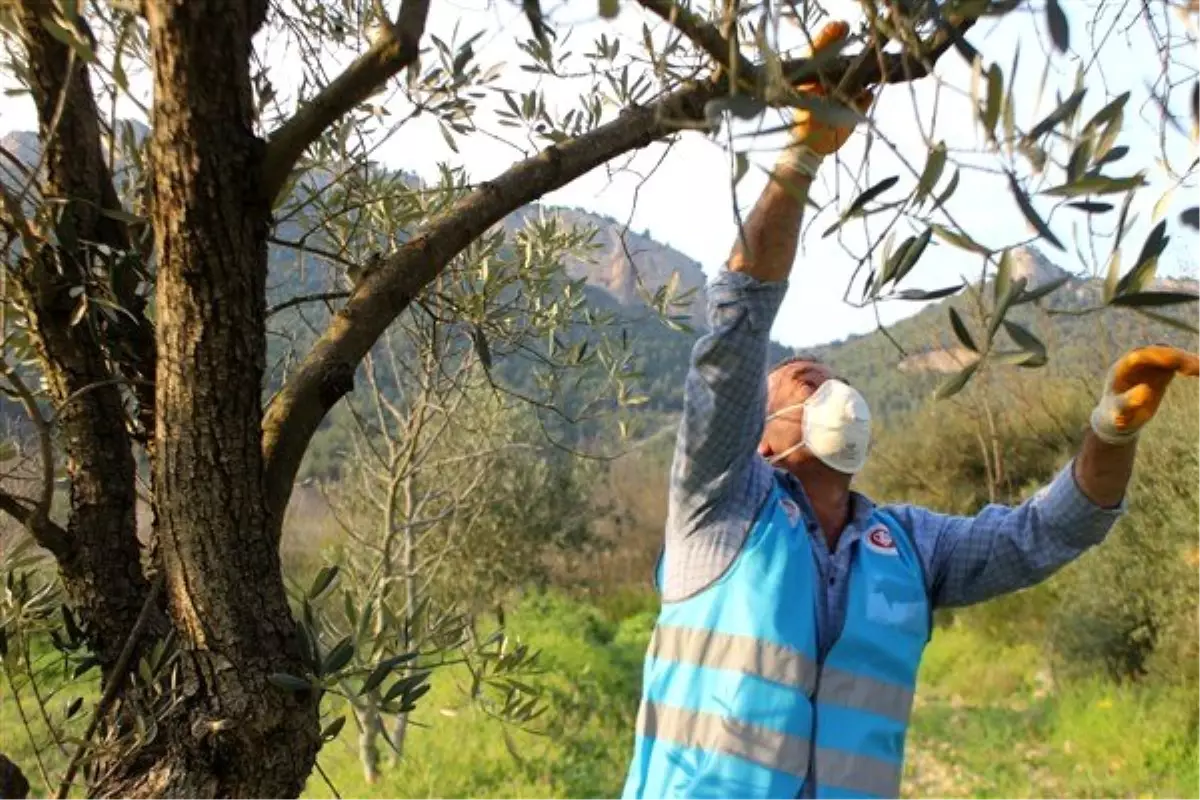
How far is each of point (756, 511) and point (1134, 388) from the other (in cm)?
76

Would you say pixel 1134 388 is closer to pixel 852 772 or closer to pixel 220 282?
pixel 852 772

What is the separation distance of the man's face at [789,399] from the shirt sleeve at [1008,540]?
322mm

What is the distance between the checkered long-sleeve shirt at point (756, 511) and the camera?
1923 mm

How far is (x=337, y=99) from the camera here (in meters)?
1.05

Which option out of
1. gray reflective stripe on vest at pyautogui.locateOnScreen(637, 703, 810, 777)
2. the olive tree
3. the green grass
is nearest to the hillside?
the olive tree

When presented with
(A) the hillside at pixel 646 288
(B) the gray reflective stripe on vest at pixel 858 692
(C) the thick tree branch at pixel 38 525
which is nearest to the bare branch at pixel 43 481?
(C) the thick tree branch at pixel 38 525

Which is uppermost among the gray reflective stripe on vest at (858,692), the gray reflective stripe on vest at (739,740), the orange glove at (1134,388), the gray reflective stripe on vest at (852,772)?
the orange glove at (1134,388)

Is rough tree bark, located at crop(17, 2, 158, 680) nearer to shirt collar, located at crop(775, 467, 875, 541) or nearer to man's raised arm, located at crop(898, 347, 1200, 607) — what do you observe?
shirt collar, located at crop(775, 467, 875, 541)

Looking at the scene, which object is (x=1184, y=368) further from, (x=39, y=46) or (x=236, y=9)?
(x=39, y=46)

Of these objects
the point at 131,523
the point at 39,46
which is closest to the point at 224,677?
the point at 131,523

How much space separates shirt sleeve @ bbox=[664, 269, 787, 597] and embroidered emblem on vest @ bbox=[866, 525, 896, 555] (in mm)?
260

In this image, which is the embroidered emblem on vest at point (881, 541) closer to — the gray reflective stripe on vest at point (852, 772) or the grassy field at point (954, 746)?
the gray reflective stripe on vest at point (852, 772)

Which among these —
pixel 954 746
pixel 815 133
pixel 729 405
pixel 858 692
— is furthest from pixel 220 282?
pixel 954 746

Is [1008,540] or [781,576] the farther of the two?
[1008,540]
